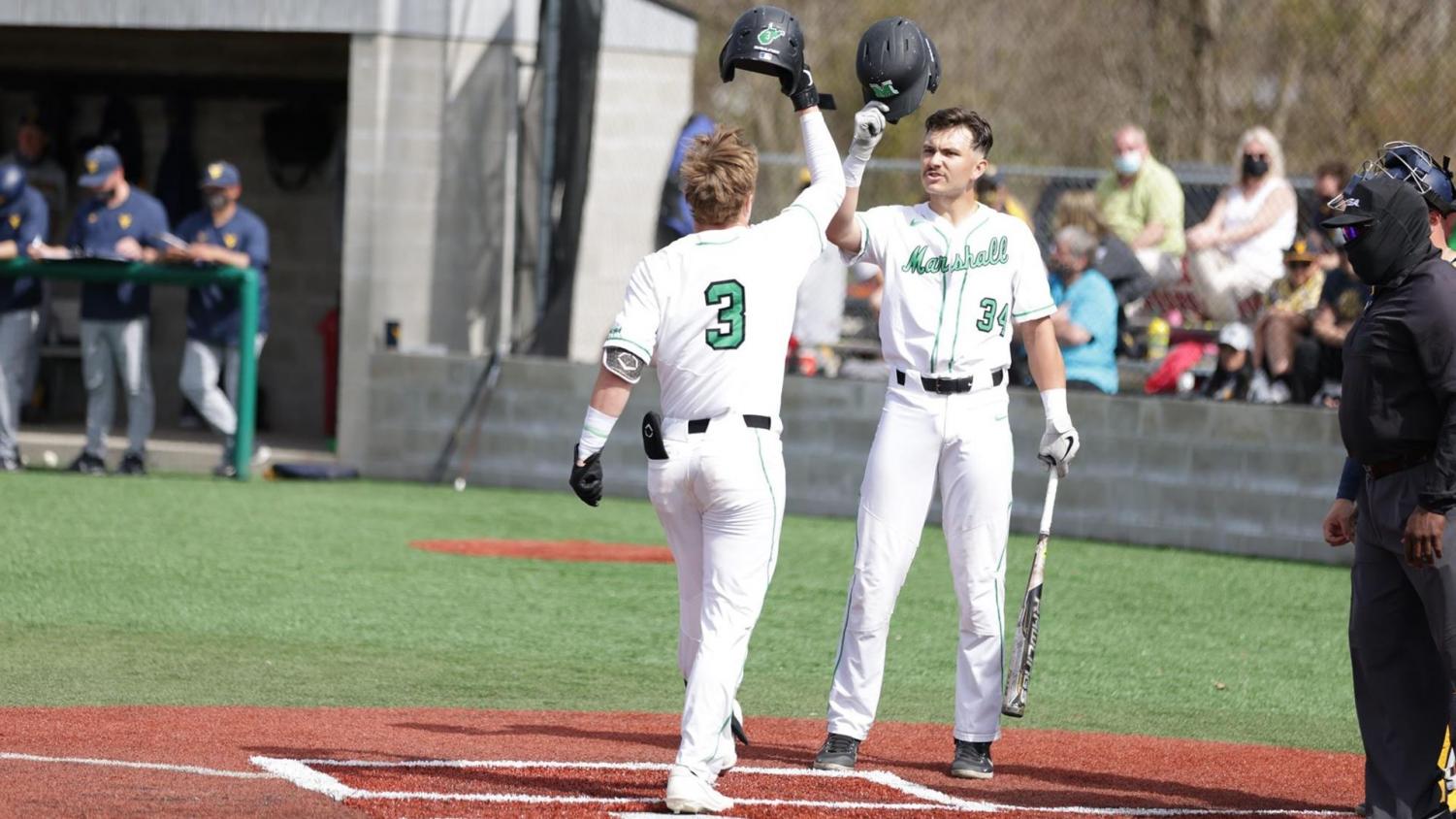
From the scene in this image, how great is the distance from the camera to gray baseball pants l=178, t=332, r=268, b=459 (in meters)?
14.1

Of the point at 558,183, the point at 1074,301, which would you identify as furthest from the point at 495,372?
the point at 1074,301

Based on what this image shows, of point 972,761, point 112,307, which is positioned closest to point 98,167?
point 112,307

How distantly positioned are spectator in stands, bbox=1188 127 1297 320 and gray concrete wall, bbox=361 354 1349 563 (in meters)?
0.90

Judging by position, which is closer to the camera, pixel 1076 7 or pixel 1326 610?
pixel 1326 610

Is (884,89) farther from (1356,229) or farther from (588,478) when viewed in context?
(588,478)

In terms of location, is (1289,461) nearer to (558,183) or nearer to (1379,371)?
(558,183)

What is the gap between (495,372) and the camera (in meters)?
14.9

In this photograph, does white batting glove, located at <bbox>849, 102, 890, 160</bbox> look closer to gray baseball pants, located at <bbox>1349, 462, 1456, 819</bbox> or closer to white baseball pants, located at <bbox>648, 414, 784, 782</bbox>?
white baseball pants, located at <bbox>648, 414, 784, 782</bbox>

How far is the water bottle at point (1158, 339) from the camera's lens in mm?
13656

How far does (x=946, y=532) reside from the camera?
6.36m

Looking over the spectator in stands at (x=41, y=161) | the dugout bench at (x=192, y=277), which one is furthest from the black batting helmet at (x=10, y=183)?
the spectator in stands at (x=41, y=161)

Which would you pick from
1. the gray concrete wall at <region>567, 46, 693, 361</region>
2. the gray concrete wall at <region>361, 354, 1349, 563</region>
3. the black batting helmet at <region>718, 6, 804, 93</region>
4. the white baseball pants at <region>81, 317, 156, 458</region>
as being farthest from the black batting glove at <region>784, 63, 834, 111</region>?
the gray concrete wall at <region>567, 46, 693, 361</region>

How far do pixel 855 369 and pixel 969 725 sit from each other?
8.00 metres

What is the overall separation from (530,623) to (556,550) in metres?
2.37
